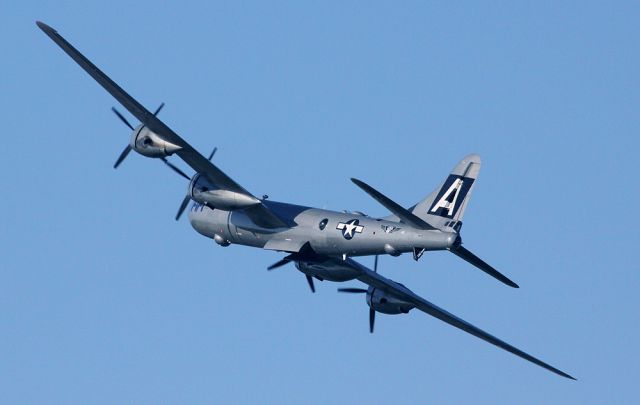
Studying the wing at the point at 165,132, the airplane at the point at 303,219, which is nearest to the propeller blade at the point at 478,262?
the airplane at the point at 303,219

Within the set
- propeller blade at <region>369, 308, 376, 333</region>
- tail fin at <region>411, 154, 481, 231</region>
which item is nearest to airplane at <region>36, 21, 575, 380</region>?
tail fin at <region>411, 154, 481, 231</region>

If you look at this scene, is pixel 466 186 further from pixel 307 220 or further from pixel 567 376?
pixel 567 376

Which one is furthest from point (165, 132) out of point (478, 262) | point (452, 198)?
point (478, 262)

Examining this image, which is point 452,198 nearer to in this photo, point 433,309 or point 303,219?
point 303,219

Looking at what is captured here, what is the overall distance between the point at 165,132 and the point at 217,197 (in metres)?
3.58

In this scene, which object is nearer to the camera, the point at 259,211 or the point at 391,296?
the point at 259,211

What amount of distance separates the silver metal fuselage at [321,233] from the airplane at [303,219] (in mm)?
40

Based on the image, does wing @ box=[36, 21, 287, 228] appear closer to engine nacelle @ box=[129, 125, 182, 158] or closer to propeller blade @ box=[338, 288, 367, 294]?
engine nacelle @ box=[129, 125, 182, 158]

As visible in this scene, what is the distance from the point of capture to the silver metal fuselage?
62594 mm

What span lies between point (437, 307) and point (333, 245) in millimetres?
10001

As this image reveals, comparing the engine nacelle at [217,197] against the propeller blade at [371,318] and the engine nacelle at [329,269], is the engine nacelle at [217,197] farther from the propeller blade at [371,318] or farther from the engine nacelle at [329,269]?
the propeller blade at [371,318]

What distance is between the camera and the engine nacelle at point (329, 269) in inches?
2631

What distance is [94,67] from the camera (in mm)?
63844

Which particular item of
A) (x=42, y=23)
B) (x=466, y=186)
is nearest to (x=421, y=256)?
(x=466, y=186)
